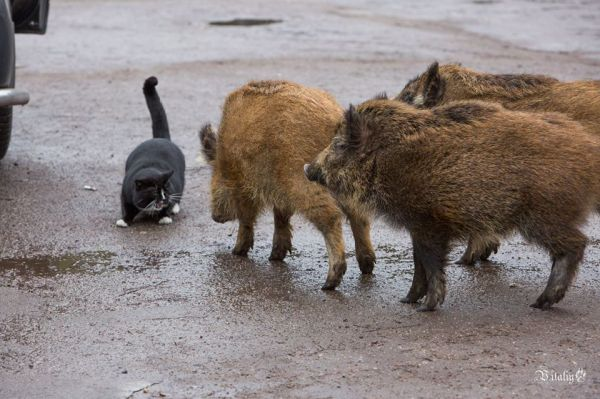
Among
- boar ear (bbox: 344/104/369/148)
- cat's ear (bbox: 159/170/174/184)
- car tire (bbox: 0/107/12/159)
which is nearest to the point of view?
boar ear (bbox: 344/104/369/148)

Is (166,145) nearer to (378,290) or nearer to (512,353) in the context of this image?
(378,290)

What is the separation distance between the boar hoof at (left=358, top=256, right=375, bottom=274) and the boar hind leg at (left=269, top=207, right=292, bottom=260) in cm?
55

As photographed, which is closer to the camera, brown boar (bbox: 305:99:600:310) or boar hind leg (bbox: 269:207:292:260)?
brown boar (bbox: 305:99:600:310)

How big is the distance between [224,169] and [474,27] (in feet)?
35.3

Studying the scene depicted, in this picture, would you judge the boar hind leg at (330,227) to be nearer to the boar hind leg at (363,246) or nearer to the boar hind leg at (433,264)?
the boar hind leg at (363,246)

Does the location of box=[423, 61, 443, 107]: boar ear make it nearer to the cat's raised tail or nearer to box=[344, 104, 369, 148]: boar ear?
box=[344, 104, 369, 148]: boar ear

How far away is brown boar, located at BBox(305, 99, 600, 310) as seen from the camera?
5871 mm

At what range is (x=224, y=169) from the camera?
724 cm

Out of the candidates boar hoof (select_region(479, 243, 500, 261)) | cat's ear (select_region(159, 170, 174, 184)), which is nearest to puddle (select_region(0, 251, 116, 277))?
cat's ear (select_region(159, 170, 174, 184))

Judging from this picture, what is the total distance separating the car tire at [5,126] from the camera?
9.24 meters

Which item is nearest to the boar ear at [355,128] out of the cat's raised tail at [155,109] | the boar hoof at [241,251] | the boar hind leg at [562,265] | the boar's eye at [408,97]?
the boar's eye at [408,97]

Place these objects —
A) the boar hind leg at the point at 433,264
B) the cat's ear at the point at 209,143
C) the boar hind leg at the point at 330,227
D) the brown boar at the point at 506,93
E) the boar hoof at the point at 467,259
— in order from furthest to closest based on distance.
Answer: the cat's ear at the point at 209,143 < the boar hoof at the point at 467,259 < the brown boar at the point at 506,93 < the boar hind leg at the point at 330,227 < the boar hind leg at the point at 433,264

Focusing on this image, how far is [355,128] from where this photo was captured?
244 inches

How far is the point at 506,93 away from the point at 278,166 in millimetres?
1607
